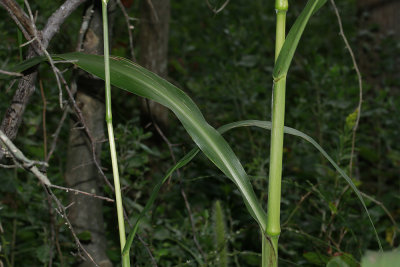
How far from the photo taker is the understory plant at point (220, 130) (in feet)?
2.28

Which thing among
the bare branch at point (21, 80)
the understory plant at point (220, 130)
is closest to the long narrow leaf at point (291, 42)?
the understory plant at point (220, 130)

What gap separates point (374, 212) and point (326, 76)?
0.80 m

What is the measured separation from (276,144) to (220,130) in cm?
14

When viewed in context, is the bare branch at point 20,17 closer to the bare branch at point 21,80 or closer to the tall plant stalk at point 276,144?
the bare branch at point 21,80

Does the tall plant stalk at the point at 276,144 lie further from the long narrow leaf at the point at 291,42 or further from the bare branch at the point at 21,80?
the bare branch at the point at 21,80

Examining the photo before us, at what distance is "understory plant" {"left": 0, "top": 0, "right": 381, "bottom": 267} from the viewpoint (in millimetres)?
696

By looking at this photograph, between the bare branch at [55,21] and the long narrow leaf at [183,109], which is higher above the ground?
the bare branch at [55,21]

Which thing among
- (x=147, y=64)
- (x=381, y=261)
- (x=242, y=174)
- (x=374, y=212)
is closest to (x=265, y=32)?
(x=147, y=64)

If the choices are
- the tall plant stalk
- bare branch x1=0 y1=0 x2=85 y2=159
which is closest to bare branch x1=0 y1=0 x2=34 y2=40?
bare branch x1=0 y1=0 x2=85 y2=159

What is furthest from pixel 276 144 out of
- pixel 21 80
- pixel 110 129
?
pixel 21 80

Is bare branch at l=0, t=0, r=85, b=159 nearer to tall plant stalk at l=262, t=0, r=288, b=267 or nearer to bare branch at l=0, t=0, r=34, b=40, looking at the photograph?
bare branch at l=0, t=0, r=34, b=40

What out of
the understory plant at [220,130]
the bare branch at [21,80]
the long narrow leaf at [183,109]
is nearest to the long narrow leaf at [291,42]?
the understory plant at [220,130]

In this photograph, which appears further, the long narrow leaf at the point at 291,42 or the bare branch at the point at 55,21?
the bare branch at the point at 55,21

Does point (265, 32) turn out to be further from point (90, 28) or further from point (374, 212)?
point (90, 28)
